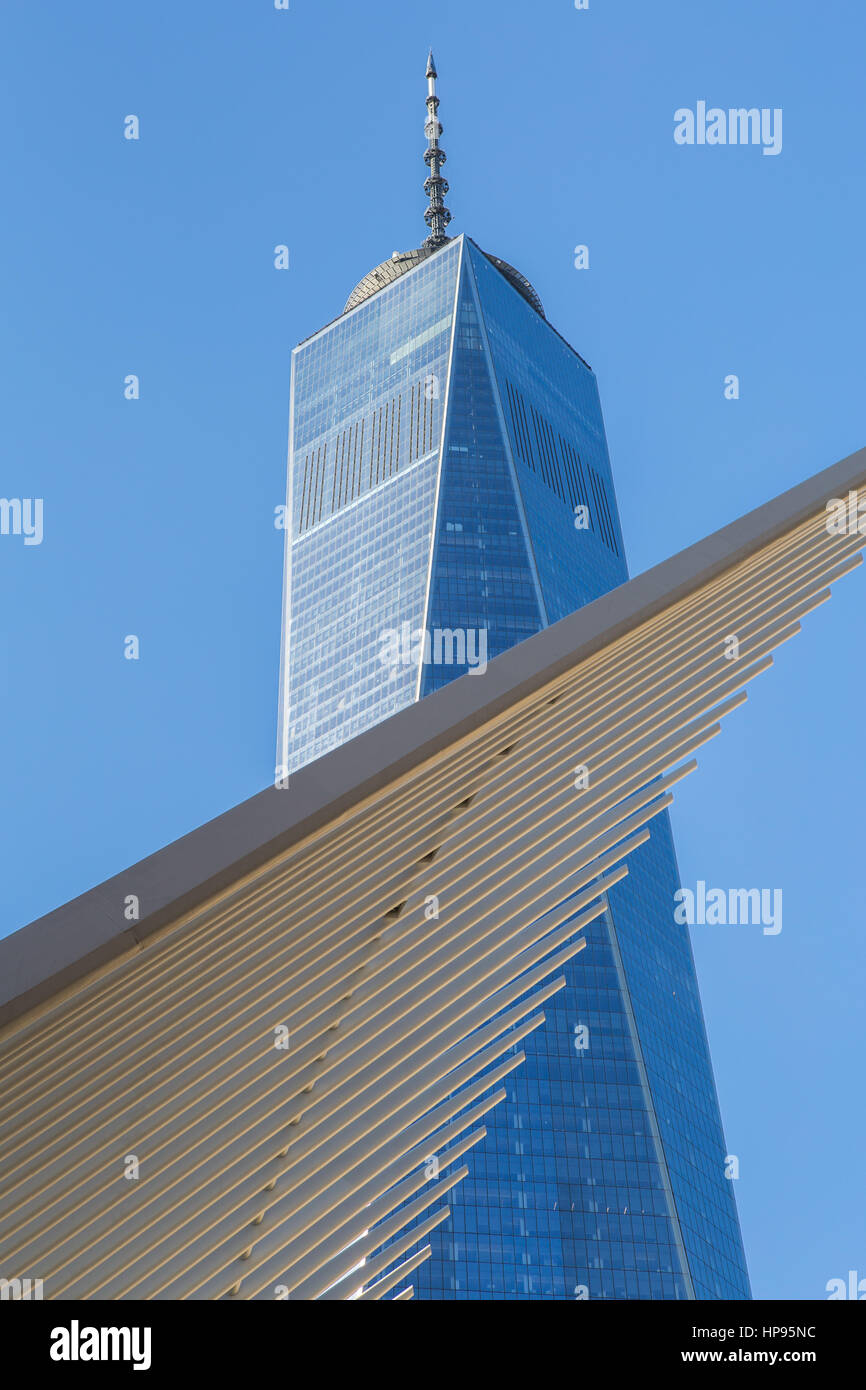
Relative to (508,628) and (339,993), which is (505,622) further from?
(339,993)

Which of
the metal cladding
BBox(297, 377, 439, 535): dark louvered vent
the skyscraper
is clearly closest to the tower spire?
the skyscraper

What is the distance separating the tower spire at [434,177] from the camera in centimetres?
14425

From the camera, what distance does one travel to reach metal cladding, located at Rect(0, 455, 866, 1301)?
7363 mm

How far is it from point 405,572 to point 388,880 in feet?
341

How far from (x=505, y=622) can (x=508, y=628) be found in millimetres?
444

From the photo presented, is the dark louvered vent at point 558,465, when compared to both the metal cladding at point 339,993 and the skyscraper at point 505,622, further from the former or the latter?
the metal cladding at point 339,993

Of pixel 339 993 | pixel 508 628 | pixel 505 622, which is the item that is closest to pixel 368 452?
pixel 505 622

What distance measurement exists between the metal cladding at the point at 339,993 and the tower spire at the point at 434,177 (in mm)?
133720

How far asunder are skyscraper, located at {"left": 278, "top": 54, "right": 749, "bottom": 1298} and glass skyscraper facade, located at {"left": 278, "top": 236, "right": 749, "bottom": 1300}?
156mm

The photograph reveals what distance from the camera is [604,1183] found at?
89.2 meters
